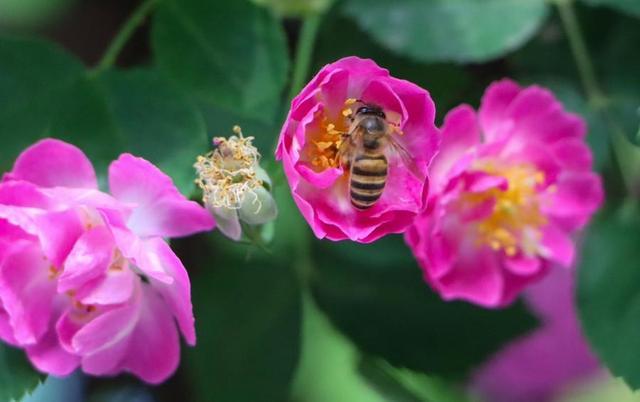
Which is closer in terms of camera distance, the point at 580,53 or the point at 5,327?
the point at 5,327

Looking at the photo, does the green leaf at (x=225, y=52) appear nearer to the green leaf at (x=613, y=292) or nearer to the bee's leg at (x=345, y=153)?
the bee's leg at (x=345, y=153)

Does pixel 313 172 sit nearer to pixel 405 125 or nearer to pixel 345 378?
pixel 405 125

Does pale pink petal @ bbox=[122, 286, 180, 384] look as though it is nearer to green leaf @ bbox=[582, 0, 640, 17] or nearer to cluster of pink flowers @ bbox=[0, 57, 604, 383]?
cluster of pink flowers @ bbox=[0, 57, 604, 383]

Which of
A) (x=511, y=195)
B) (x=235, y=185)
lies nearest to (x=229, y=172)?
(x=235, y=185)

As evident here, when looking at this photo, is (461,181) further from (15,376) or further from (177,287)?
(15,376)

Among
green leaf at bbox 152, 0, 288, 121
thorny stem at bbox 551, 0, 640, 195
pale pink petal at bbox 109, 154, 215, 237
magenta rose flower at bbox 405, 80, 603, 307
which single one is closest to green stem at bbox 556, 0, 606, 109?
thorny stem at bbox 551, 0, 640, 195

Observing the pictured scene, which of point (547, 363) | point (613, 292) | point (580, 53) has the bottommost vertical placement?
point (547, 363)
